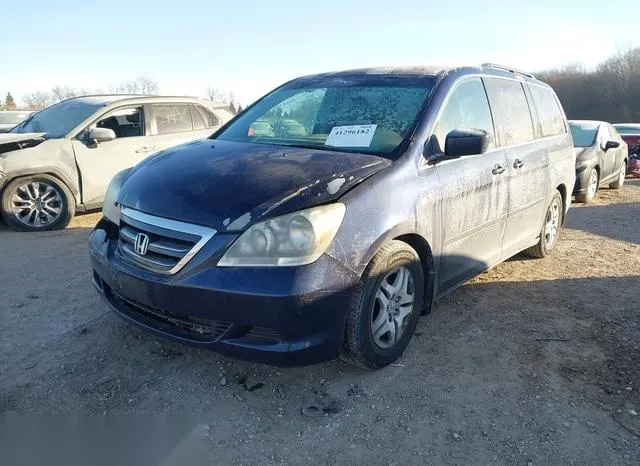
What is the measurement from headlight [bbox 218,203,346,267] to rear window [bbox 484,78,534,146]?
2200 millimetres

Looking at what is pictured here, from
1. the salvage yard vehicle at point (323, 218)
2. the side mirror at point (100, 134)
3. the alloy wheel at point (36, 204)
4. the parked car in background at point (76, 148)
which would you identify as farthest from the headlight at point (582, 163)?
the alloy wheel at point (36, 204)

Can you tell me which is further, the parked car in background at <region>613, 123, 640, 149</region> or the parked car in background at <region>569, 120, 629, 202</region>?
the parked car in background at <region>613, 123, 640, 149</region>

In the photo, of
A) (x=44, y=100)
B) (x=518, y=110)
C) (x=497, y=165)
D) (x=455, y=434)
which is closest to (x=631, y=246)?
(x=518, y=110)

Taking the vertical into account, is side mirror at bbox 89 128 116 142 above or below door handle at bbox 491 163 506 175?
above

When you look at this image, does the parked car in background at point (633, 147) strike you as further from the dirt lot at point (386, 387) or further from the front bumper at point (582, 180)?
the dirt lot at point (386, 387)

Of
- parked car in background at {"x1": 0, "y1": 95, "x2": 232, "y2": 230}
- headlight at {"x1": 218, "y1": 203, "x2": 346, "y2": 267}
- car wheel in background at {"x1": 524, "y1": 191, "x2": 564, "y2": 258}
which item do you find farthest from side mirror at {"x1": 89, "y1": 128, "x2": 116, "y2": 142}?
car wheel in background at {"x1": 524, "y1": 191, "x2": 564, "y2": 258}

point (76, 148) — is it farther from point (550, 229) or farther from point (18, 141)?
point (550, 229)

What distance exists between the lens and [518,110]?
14.7 ft

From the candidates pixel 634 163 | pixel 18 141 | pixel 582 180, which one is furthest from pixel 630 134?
pixel 18 141

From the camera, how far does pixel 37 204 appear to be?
6.57m

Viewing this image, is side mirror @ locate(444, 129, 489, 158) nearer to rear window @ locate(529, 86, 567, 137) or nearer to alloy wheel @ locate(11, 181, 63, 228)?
rear window @ locate(529, 86, 567, 137)

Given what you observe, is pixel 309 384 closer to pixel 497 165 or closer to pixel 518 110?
pixel 497 165

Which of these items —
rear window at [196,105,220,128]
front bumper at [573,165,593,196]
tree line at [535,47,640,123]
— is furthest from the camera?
tree line at [535,47,640,123]

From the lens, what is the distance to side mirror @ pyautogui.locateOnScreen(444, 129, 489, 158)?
10.5 ft
